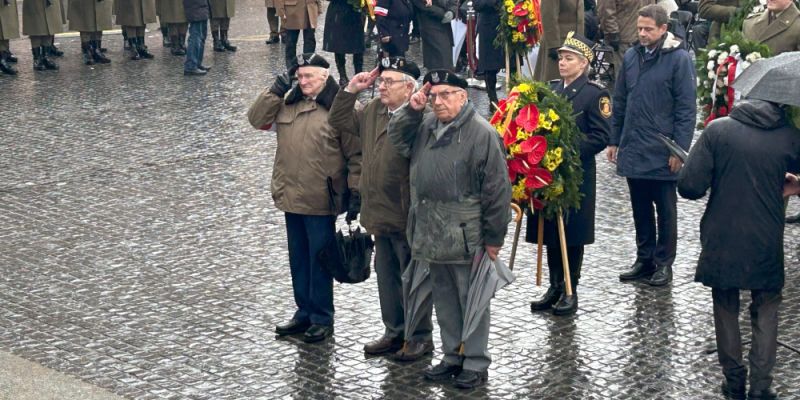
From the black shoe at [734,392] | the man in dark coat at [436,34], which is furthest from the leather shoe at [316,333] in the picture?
the man in dark coat at [436,34]

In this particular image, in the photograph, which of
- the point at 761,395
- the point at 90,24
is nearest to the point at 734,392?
the point at 761,395

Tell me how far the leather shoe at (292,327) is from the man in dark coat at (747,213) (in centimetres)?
259

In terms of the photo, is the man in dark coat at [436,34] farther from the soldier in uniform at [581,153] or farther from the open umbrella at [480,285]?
the open umbrella at [480,285]

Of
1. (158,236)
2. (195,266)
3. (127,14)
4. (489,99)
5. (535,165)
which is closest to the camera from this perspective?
(535,165)

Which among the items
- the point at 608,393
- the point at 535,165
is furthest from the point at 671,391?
the point at 535,165

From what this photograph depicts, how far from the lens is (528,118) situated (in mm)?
8984

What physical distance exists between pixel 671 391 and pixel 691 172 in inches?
48.0

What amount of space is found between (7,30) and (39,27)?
0.54 meters

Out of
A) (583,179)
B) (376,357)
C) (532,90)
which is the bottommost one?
(376,357)

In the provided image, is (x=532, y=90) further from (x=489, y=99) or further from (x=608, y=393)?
(x=489, y=99)

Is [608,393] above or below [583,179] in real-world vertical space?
below

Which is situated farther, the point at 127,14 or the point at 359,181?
the point at 127,14

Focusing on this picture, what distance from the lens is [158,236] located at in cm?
1130

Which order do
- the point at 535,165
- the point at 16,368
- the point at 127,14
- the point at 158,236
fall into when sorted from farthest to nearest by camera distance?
the point at 127,14 → the point at 158,236 → the point at 535,165 → the point at 16,368
